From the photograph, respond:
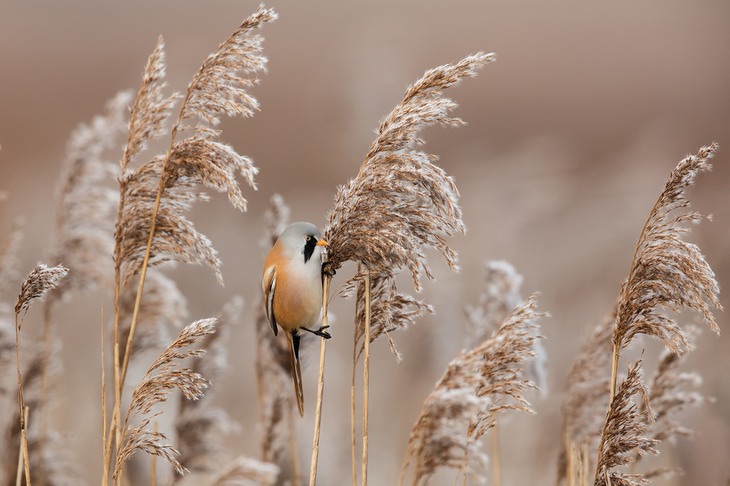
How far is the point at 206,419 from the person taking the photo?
3.31 m

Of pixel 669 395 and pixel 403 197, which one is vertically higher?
pixel 403 197

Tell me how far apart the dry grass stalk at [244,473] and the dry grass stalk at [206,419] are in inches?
50.4

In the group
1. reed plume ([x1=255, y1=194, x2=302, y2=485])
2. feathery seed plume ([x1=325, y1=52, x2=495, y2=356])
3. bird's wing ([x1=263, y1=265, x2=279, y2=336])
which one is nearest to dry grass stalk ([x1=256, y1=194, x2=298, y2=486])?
reed plume ([x1=255, y1=194, x2=302, y2=485])

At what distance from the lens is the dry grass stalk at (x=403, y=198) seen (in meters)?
1.99

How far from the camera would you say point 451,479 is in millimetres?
4887

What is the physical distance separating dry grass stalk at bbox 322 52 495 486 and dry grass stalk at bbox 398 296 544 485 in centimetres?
26

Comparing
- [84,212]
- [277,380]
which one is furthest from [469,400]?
[84,212]

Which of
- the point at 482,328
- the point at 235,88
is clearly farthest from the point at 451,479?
the point at 235,88

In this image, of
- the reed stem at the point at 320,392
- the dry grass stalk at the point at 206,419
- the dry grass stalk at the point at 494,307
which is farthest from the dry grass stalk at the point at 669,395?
the dry grass stalk at the point at 206,419

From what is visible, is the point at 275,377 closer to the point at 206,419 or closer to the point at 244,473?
the point at 206,419

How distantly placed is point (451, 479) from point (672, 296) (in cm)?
318

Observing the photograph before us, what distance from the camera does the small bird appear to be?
2008 mm

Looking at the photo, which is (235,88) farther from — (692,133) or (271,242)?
(692,133)

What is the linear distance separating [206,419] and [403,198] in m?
1.75
